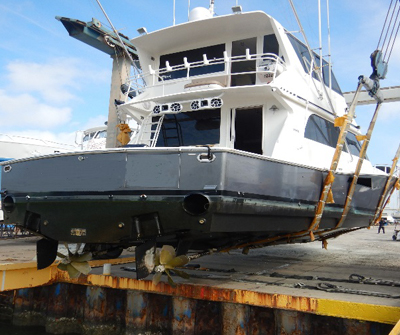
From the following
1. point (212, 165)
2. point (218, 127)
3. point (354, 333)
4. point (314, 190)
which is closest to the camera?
point (212, 165)

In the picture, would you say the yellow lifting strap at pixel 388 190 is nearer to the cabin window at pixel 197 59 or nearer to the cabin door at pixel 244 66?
the cabin door at pixel 244 66

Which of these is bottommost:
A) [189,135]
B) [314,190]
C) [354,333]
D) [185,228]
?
[354,333]

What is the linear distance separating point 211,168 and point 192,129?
2223 millimetres

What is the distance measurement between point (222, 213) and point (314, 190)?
1.73 meters

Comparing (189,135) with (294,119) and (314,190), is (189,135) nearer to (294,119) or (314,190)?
(294,119)

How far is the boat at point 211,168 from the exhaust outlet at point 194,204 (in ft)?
0.05

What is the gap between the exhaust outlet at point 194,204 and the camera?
12.5 feet

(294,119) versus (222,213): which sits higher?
(294,119)

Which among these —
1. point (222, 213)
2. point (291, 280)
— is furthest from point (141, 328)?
point (222, 213)

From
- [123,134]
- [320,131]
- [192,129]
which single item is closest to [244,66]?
[192,129]

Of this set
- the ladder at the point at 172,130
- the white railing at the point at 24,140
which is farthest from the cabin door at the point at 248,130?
the white railing at the point at 24,140

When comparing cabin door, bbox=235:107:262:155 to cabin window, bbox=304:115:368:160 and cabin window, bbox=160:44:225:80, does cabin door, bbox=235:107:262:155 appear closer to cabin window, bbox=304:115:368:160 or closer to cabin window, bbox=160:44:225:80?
cabin window, bbox=304:115:368:160

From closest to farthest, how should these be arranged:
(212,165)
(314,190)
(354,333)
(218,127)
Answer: (212,165), (354,333), (314,190), (218,127)

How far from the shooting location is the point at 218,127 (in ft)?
19.4
